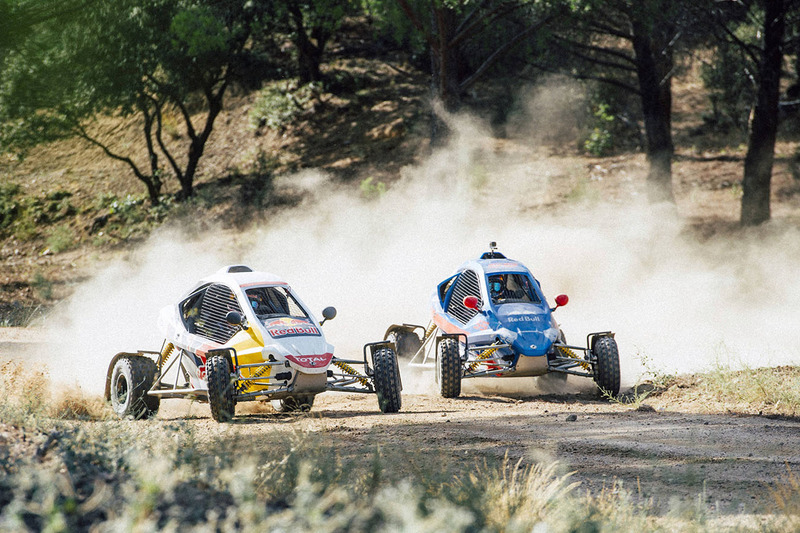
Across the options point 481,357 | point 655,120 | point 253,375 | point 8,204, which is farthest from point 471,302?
point 8,204

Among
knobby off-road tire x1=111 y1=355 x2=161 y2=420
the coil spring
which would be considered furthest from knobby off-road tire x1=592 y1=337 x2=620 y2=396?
knobby off-road tire x1=111 y1=355 x2=161 y2=420

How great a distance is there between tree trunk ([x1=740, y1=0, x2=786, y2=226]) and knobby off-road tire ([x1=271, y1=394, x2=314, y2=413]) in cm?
1534

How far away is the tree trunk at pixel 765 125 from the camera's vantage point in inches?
848

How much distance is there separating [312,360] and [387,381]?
1047 millimetres

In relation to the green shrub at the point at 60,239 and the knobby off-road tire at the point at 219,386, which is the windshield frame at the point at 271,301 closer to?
the knobby off-road tire at the point at 219,386

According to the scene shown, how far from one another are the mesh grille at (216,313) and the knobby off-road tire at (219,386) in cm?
121

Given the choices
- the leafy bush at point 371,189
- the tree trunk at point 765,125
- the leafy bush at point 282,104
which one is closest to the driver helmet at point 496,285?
the tree trunk at point 765,125

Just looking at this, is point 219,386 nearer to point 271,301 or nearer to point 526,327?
point 271,301

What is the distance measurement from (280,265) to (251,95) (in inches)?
555

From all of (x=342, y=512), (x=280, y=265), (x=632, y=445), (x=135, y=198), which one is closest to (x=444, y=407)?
(x=632, y=445)

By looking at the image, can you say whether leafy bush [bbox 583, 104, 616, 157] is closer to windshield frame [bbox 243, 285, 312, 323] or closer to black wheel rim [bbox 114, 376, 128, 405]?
windshield frame [bbox 243, 285, 312, 323]

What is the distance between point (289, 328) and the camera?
10414 millimetres

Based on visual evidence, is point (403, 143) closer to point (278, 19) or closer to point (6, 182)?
point (278, 19)

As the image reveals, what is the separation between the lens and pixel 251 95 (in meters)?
35.8
